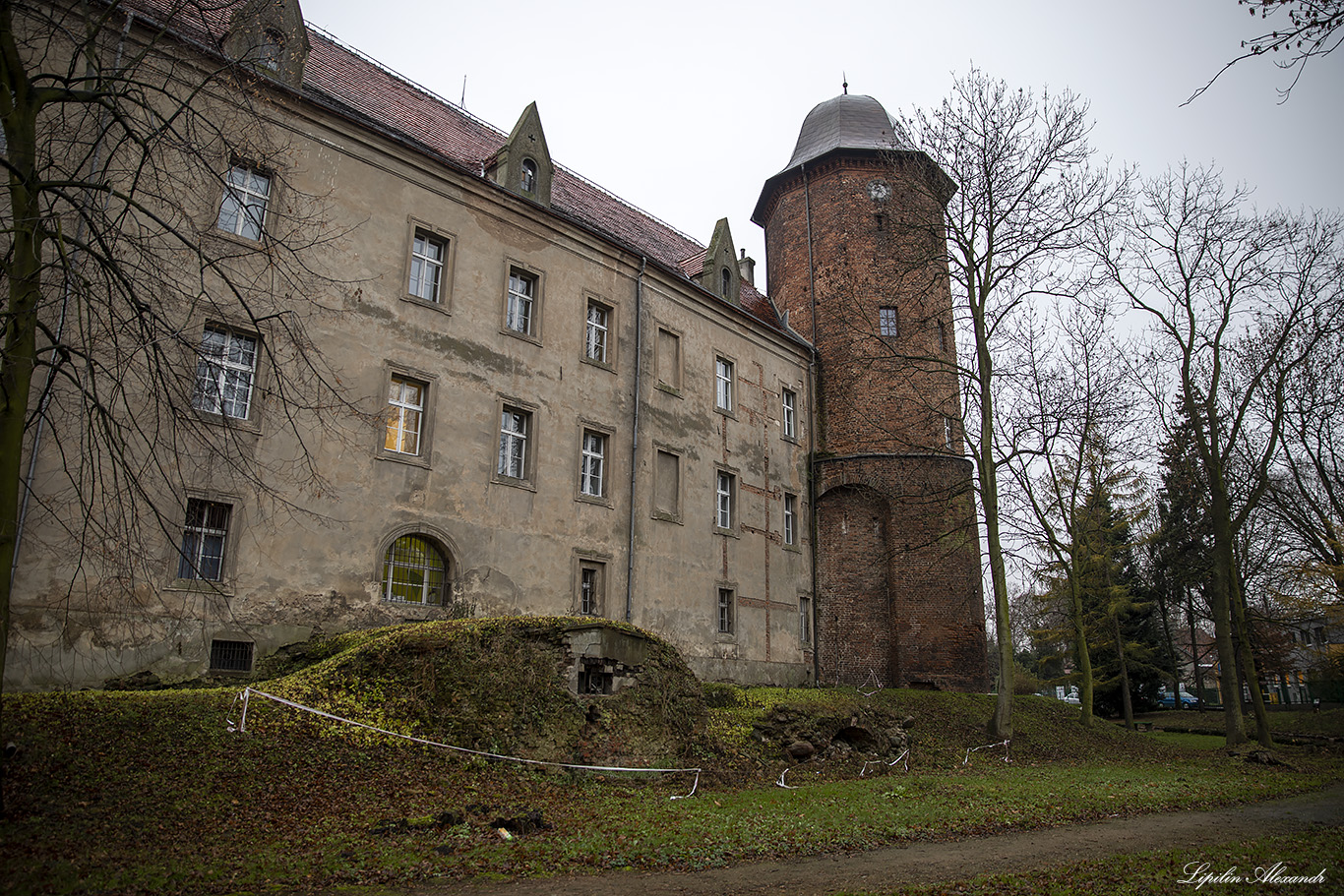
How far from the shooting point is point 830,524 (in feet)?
87.5

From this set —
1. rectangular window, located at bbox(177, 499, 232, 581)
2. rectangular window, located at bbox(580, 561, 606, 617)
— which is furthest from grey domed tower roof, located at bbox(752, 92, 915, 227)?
rectangular window, located at bbox(177, 499, 232, 581)

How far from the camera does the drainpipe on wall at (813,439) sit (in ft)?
84.1

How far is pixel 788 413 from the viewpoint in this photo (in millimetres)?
26984

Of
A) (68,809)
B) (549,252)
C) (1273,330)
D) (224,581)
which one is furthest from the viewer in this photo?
(1273,330)

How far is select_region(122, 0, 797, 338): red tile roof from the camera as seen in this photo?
16406 mm

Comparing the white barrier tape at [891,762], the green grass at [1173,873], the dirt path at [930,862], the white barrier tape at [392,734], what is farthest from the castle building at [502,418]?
the green grass at [1173,873]

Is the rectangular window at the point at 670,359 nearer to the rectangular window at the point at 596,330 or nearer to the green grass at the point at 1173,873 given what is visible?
the rectangular window at the point at 596,330

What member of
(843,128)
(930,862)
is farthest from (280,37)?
(843,128)

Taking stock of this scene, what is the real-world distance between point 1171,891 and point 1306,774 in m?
12.3

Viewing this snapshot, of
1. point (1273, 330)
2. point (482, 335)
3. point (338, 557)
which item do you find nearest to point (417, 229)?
point (482, 335)

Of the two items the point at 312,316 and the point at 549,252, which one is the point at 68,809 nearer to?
the point at 312,316

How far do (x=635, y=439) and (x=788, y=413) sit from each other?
319 inches

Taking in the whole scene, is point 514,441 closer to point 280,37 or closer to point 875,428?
point 280,37

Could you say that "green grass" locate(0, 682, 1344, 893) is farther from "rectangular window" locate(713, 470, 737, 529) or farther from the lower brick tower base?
the lower brick tower base
